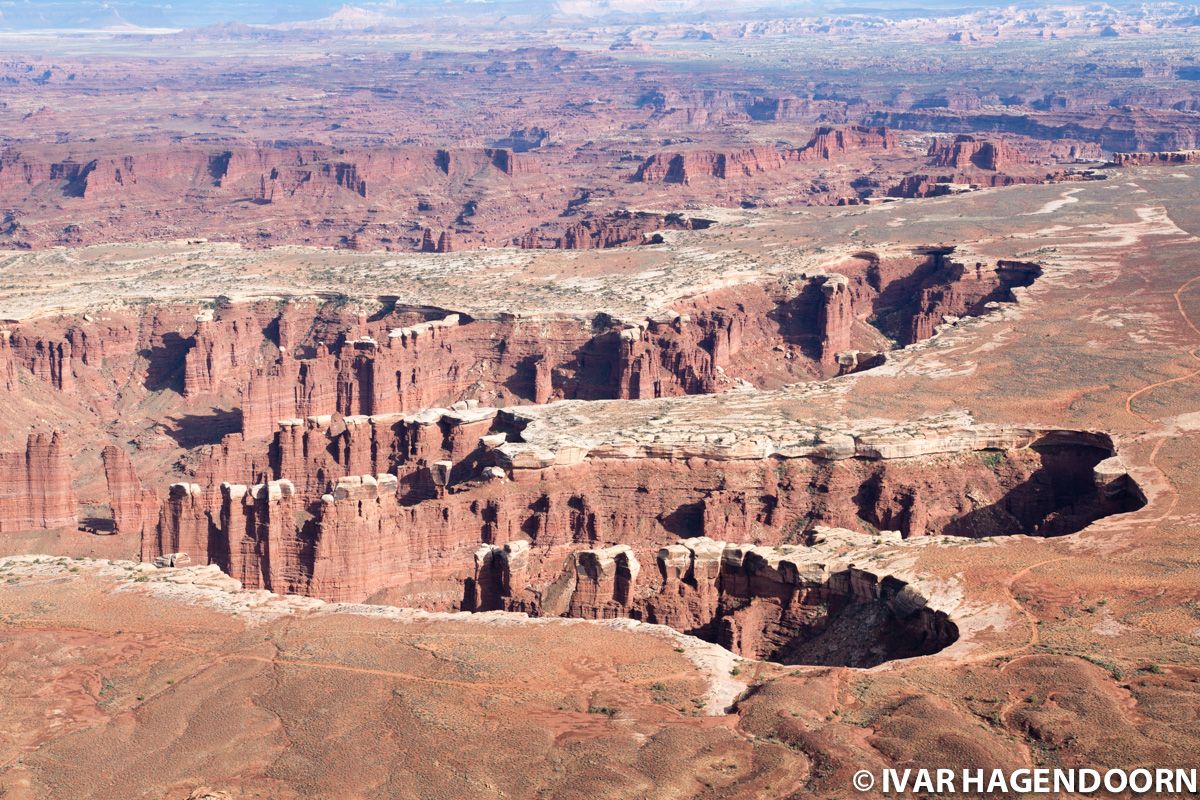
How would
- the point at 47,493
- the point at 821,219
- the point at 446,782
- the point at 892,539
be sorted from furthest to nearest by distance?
the point at 821,219
the point at 47,493
the point at 892,539
the point at 446,782

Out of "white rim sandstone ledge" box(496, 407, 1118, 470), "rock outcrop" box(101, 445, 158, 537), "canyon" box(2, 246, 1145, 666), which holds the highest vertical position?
"white rim sandstone ledge" box(496, 407, 1118, 470)

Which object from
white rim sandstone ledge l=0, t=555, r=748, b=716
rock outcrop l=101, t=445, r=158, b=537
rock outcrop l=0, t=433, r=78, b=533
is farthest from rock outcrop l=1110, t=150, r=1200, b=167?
white rim sandstone ledge l=0, t=555, r=748, b=716

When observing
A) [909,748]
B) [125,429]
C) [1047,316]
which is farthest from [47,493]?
[1047,316]

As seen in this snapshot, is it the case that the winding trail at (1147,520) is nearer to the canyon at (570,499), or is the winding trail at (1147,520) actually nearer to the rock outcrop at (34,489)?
the canyon at (570,499)

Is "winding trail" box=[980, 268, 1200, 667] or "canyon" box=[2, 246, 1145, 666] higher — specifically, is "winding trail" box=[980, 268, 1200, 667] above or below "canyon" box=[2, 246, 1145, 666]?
above

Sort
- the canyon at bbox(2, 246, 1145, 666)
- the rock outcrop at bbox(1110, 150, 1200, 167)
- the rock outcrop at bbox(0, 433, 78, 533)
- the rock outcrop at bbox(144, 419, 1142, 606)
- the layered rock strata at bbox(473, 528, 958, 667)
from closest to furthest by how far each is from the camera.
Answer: the layered rock strata at bbox(473, 528, 958, 667), the canyon at bbox(2, 246, 1145, 666), the rock outcrop at bbox(144, 419, 1142, 606), the rock outcrop at bbox(0, 433, 78, 533), the rock outcrop at bbox(1110, 150, 1200, 167)

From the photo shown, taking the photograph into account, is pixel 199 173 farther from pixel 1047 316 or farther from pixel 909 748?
pixel 909 748

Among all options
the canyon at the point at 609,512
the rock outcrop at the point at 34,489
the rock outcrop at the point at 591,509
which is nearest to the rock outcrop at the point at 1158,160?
the canyon at the point at 609,512

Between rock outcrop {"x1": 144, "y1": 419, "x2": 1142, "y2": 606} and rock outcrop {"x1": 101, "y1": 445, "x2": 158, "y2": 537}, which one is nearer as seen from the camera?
rock outcrop {"x1": 144, "y1": 419, "x2": 1142, "y2": 606}

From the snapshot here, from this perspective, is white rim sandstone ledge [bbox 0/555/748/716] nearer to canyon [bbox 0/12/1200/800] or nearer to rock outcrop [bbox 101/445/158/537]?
canyon [bbox 0/12/1200/800]
